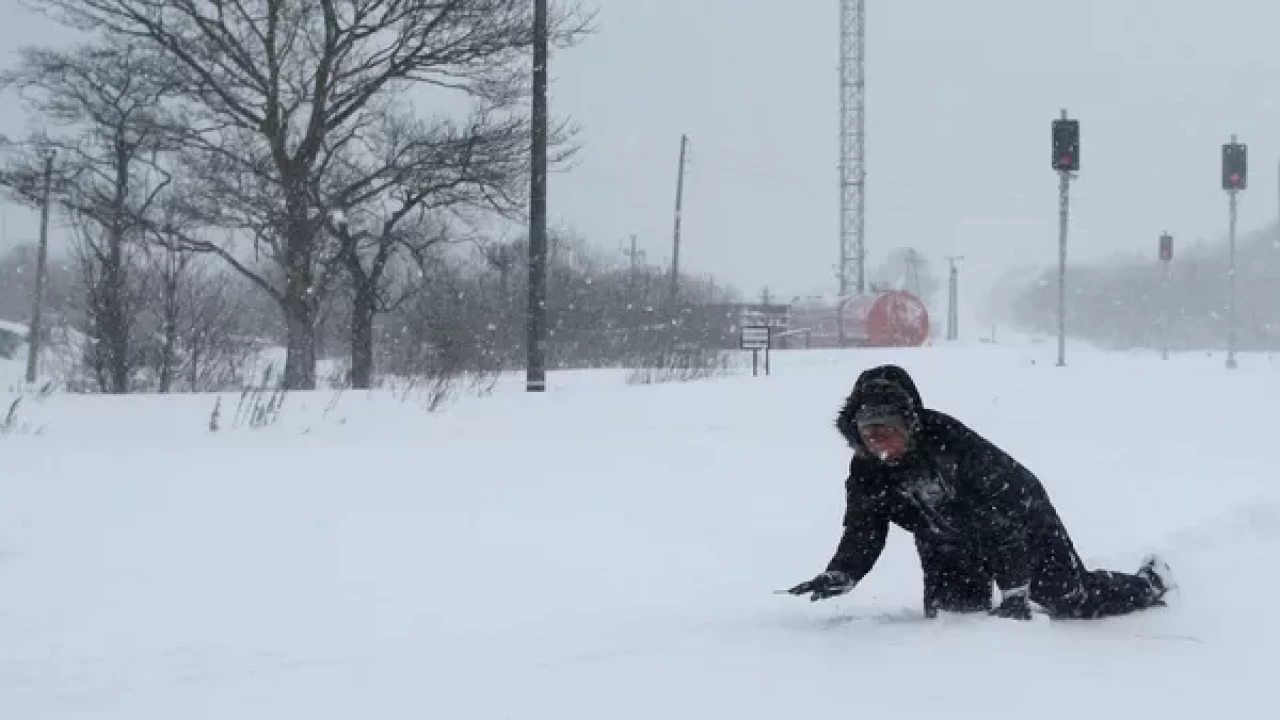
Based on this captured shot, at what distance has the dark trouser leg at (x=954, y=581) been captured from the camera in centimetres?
439

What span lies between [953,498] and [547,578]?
1.97 meters

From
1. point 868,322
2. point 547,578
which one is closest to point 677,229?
point 868,322

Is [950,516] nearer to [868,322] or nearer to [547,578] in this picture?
[547,578]

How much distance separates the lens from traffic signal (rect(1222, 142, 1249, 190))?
25.3 meters

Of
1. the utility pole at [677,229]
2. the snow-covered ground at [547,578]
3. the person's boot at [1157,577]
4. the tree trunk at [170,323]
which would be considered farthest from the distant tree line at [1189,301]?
the person's boot at [1157,577]

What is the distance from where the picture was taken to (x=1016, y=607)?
412 cm

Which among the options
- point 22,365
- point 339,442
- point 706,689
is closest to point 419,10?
point 339,442

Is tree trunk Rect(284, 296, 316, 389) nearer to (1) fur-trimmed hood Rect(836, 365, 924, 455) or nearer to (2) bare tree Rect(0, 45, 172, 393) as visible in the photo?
(2) bare tree Rect(0, 45, 172, 393)

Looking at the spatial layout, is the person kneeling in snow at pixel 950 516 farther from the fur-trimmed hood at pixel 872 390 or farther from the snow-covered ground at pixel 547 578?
Result: the snow-covered ground at pixel 547 578

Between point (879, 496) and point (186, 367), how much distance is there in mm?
17950

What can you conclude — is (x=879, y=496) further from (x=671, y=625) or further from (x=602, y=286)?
(x=602, y=286)

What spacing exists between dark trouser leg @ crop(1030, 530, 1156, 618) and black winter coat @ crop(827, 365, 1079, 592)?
0.6 inches

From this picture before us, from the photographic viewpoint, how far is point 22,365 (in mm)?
40156

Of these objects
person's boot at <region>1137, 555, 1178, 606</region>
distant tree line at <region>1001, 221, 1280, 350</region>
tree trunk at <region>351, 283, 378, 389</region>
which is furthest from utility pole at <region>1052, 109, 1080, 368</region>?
distant tree line at <region>1001, 221, 1280, 350</region>
